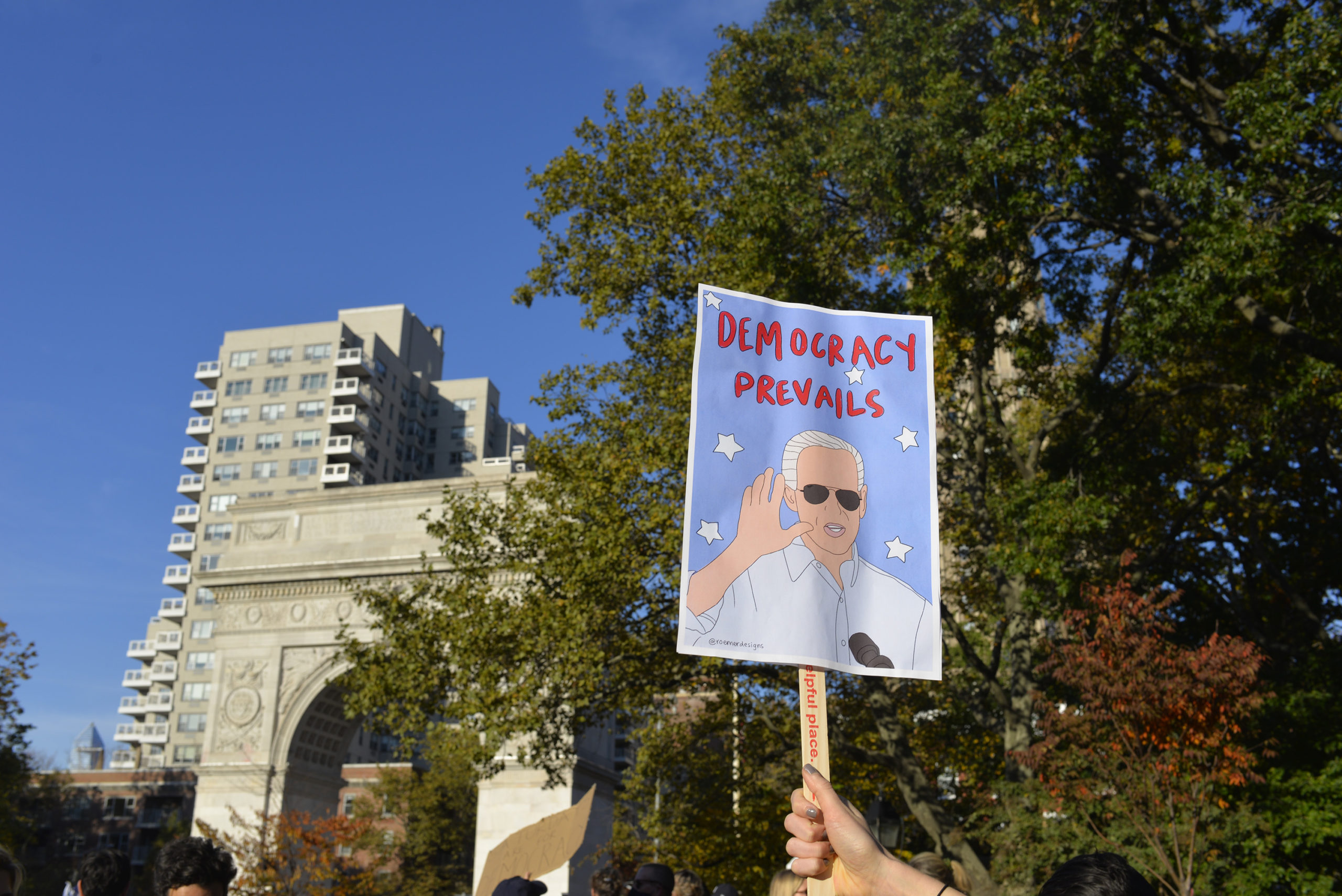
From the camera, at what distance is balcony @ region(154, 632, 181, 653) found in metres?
77.6

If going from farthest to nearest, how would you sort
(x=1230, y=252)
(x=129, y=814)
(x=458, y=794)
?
(x=129, y=814), (x=458, y=794), (x=1230, y=252)

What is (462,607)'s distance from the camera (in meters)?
16.1

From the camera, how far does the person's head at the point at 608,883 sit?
691 cm

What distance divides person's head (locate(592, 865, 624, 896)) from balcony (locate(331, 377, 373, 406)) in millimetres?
76501

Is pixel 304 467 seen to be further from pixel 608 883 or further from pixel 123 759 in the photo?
pixel 608 883

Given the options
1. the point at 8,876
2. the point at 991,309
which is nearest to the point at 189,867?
the point at 8,876

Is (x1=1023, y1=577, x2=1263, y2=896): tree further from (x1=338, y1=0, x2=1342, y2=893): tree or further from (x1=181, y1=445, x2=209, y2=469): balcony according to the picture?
(x1=181, y1=445, x2=209, y2=469): balcony

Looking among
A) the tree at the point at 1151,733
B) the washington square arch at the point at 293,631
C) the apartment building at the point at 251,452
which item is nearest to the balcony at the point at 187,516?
the apartment building at the point at 251,452

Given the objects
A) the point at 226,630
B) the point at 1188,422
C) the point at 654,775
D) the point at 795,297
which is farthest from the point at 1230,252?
the point at 226,630

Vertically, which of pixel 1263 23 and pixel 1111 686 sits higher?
pixel 1263 23

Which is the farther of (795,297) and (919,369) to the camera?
(795,297)

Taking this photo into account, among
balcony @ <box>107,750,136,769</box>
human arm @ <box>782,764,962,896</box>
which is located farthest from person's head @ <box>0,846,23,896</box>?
balcony @ <box>107,750,136,769</box>

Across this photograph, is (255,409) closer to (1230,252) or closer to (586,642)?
(586,642)

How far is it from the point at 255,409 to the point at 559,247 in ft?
231
